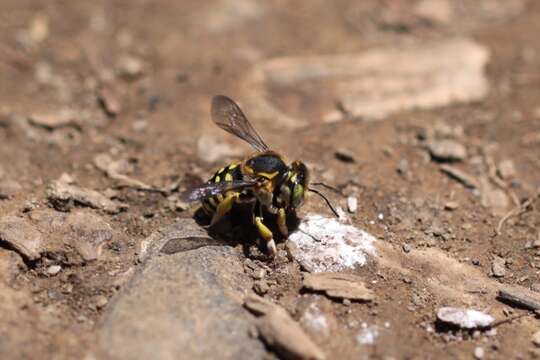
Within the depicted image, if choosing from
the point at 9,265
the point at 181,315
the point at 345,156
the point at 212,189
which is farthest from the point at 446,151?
the point at 9,265

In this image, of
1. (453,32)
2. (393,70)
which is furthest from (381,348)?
(453,32)

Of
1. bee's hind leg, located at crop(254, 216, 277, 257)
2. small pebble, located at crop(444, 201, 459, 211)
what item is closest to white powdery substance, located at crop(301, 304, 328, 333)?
bee's hind leg, located at crop(254, 216, 277, 257)

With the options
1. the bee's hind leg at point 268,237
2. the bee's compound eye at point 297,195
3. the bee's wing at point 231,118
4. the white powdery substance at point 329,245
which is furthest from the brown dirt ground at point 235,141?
the bee's wing at point 231,118

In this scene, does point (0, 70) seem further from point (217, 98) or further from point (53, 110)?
point (217, 98)

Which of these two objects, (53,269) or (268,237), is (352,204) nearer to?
(268,237)

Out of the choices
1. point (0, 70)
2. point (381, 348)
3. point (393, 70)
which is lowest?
point (381, 348)

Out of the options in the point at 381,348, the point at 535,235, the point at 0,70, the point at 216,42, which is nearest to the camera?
the point at 381,348
